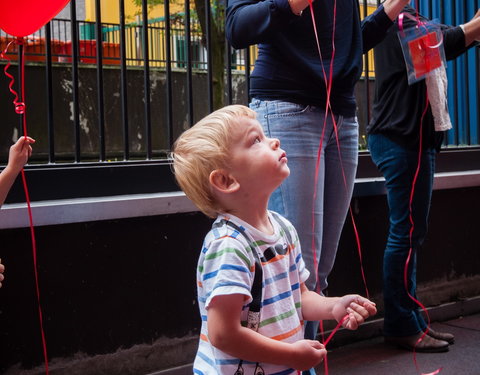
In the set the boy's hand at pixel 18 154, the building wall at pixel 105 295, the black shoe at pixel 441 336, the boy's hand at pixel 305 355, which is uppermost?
the boy's hand at pixel 18 154

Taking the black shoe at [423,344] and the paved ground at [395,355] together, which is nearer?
the paved ground at [395,355]

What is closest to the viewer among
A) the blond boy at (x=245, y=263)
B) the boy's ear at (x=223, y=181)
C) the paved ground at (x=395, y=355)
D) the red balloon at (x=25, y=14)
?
the blond boy at (x=245, y=263)

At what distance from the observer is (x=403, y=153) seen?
3.63 m

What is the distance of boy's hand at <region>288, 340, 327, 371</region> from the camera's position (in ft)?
5.50

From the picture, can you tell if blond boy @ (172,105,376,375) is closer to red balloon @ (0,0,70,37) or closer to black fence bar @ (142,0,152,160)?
red balloon @ (0,0,70,37)

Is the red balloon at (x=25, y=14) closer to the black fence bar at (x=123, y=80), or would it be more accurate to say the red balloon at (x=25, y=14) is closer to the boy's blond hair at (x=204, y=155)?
the boy's blond hair at (x=204, y=155)

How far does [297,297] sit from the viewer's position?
192 cm

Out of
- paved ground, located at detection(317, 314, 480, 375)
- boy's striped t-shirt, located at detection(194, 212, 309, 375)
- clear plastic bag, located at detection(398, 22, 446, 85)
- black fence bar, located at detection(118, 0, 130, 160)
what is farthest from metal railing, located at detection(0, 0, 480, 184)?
boy's striped t-shirt, located at detection(194, 212, 309, 375)

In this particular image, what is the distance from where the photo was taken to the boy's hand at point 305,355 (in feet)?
5.50

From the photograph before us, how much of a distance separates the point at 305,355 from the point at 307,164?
3.43 feet

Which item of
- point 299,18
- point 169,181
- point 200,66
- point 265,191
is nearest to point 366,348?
point 169,181

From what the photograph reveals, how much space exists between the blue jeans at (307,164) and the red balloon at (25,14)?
839 mm

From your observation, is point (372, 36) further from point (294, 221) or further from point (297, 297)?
point (297, 297)

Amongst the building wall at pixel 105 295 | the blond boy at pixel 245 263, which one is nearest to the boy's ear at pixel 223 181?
the blond boy at pixel 245 263
